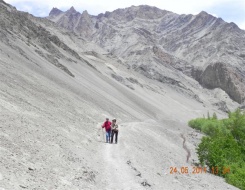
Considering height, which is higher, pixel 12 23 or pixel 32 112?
pixel 12 23

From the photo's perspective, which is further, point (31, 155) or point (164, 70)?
point (164, 70)

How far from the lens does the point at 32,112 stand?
27.1 meters

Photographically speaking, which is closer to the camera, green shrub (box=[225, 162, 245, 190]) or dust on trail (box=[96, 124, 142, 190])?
dust on trail (box=[96, 124, 142, 190])

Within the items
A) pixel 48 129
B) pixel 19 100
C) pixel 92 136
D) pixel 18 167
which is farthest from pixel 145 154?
pixel 18 167

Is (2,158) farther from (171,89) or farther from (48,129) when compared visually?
(171,89)

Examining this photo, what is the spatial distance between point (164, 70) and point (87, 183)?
168650 millimetres
